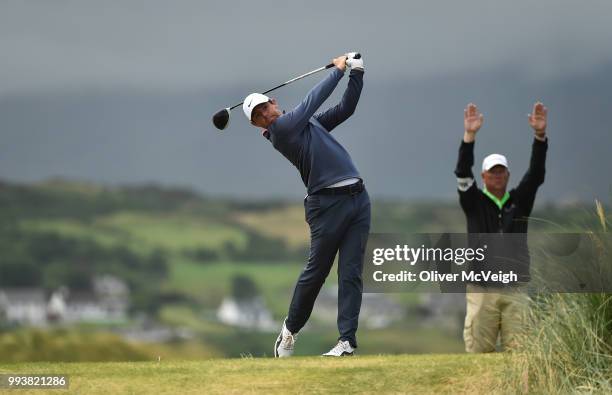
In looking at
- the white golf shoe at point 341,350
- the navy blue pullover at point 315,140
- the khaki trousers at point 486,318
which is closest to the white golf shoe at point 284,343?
the white golf shoe at point 341,350

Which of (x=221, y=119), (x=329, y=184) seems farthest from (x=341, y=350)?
(x=221, y=119)

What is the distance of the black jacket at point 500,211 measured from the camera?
35.1 feet

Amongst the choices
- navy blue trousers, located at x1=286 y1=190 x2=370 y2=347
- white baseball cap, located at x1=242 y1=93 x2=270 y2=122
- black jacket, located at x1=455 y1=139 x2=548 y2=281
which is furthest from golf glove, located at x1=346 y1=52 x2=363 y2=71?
black jacket, located at x1=455 y1=139 x2=548 y2=281

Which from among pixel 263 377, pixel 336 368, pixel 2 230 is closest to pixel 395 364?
pixel 336 368

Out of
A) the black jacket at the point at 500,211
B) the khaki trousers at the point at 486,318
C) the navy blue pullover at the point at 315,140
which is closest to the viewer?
the navy blue pullover at the point at 315,140

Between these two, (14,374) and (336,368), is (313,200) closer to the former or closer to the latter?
(336,368)

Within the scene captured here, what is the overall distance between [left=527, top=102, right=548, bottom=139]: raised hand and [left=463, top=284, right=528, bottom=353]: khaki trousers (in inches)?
57.7

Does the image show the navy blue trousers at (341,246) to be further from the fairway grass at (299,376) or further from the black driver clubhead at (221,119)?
the black driver clubhead at (221,119)

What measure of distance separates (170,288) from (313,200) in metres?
121

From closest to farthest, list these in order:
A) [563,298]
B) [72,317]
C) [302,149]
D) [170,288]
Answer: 1. [563,298]
2. [302,149]
3. [72,317]
4. [170,288]

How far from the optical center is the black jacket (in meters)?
10.7

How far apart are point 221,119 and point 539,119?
2821 millimetres

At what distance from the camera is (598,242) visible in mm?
9719

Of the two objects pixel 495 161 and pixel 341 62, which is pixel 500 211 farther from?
pixel 341 62
